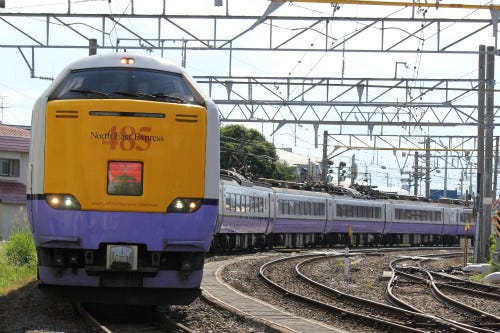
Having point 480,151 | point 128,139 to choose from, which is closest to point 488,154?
point 480,151

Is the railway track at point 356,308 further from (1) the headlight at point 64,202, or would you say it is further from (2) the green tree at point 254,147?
(2) the green tree at point 254,147

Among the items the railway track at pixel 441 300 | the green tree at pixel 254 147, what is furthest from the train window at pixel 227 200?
the green tree at pixel 254 147

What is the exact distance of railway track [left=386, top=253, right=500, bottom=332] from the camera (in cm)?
1314

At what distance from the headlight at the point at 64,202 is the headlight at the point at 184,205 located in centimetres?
101

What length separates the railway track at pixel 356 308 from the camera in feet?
38.8

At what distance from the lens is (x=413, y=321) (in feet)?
40.7

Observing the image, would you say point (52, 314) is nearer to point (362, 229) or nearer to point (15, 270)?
point (15, 270)

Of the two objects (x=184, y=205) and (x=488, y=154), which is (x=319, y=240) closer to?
(x=488, y=154)

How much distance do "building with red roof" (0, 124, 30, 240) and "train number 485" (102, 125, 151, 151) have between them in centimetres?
3249

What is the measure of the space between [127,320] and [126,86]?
109 inches

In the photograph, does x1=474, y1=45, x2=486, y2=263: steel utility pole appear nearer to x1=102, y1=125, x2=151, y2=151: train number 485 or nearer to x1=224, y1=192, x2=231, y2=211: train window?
x1=224, y1=192, x2=231, y2=211: train window

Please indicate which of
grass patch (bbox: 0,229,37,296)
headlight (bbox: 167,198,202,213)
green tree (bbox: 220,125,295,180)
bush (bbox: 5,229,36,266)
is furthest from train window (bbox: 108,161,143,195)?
green tree (bbox: 220,125,295,180)

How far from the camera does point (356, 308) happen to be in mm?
14828

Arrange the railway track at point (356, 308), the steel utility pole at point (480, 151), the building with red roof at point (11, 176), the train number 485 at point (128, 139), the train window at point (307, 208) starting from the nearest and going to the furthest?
the train number 485 at point (128, 139) < the railway track at point (356, 308) < the steel utility pole at point (480, 151) < the train window at point (307, 208) < the building with red roof at point (11, 176)
